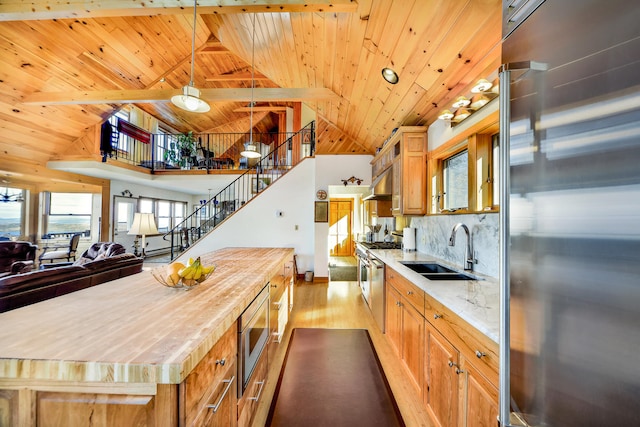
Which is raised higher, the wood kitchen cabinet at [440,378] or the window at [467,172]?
the window at [467,172]

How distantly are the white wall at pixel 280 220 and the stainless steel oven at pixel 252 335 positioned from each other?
377 cm

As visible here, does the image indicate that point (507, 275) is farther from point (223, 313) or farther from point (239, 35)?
point (239, 35)

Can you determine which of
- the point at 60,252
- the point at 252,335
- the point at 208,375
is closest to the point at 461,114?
the point at 252,335

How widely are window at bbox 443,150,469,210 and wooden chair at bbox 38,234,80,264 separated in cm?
788

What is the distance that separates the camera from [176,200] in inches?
375

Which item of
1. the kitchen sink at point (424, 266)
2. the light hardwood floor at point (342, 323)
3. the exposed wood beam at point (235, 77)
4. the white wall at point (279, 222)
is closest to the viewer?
the light hardwood floor at point (342, 323)

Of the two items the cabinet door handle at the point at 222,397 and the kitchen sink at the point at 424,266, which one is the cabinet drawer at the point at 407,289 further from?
the cabinet door handle at the point at 222,397

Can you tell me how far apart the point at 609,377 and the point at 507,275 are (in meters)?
0.30

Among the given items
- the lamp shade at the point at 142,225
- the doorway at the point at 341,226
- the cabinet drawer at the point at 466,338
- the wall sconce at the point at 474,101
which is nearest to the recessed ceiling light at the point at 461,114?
the wall sconce at the point at 474,101

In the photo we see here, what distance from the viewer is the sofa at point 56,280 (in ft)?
5.99

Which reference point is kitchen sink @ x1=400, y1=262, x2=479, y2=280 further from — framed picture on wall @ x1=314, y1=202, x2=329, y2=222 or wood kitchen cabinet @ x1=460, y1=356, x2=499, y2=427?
framed picture on wall @ x1=314, y1=202, x2=329, y2=222

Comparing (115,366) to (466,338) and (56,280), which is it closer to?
(466,338)

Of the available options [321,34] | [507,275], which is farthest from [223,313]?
[321,34]

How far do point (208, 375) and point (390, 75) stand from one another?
121 inches
